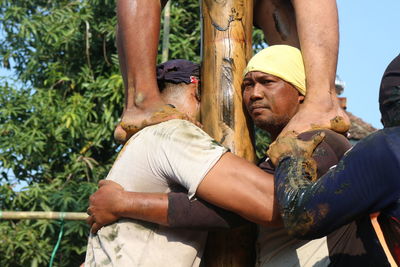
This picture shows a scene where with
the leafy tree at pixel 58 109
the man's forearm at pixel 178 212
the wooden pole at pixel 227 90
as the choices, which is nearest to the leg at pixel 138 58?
the wooden pole at pixel 227 90

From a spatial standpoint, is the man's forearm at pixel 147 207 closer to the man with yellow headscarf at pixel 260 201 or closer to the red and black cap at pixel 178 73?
the man with yellow headscarf at pixel 260 201

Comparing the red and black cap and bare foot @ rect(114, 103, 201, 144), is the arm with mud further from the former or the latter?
the red and black cap

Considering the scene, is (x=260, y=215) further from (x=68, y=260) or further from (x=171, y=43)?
(x=171, y=43)

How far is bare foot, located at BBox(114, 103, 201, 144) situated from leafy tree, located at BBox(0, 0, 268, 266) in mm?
4106

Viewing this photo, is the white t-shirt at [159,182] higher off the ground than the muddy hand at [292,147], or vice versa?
the muddy hand at [292,147]

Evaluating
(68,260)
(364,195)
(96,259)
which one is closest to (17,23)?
(68,260)

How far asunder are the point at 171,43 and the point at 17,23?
1833 millimetres

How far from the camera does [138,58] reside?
12.2 ft

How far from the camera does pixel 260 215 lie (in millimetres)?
3045

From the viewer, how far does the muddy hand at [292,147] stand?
3059 millimetres

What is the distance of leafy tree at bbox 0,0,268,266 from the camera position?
26.1 ft

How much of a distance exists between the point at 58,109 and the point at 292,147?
5.98 metres

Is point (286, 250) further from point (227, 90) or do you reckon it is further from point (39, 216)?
point (39, 216)

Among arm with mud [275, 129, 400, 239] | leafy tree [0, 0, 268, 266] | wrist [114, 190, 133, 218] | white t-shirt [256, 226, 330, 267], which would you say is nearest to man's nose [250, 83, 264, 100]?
white t-shirt [256, 226, 330, 267]
